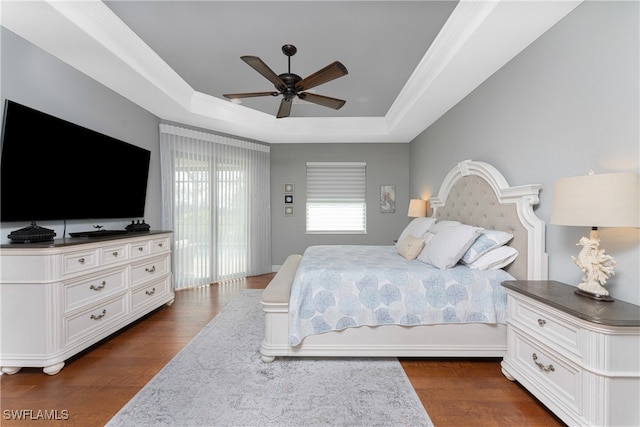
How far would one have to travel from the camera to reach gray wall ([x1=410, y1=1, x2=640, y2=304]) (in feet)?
4.91

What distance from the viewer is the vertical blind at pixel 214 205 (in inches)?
162

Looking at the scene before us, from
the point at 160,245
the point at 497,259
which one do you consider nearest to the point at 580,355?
the point at 497,259

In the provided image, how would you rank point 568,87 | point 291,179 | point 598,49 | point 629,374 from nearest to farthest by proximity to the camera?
point 629,374
point 598,49
point 568,87
point 291,179

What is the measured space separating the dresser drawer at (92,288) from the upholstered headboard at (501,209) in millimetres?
3455

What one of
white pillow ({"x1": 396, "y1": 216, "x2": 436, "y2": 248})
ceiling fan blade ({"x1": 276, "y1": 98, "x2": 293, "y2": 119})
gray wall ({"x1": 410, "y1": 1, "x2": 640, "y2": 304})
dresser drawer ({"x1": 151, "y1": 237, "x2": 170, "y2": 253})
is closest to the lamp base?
gray wall ({"x1": 410, "y1": 1, "x2": 640, "y2": 304})

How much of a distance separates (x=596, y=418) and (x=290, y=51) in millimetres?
3154

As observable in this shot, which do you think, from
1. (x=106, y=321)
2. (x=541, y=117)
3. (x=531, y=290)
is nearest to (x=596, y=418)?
(x=531, y=290)

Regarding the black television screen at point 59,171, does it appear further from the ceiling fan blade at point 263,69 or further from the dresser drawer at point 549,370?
the dresser drawer at point 549,370

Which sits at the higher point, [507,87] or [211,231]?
[507,87]

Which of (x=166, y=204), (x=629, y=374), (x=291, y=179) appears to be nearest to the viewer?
(x=629, y=374)

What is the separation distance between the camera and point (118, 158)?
310 centimetres

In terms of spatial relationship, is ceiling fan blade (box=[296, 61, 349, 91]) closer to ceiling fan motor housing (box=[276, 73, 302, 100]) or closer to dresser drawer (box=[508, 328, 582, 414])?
ceiling fan motor housing (box=[276, 73, 302, 100])

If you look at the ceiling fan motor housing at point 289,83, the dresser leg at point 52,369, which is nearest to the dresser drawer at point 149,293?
the dresser leg at point 52,369

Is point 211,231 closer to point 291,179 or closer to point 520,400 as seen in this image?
point 291,179
